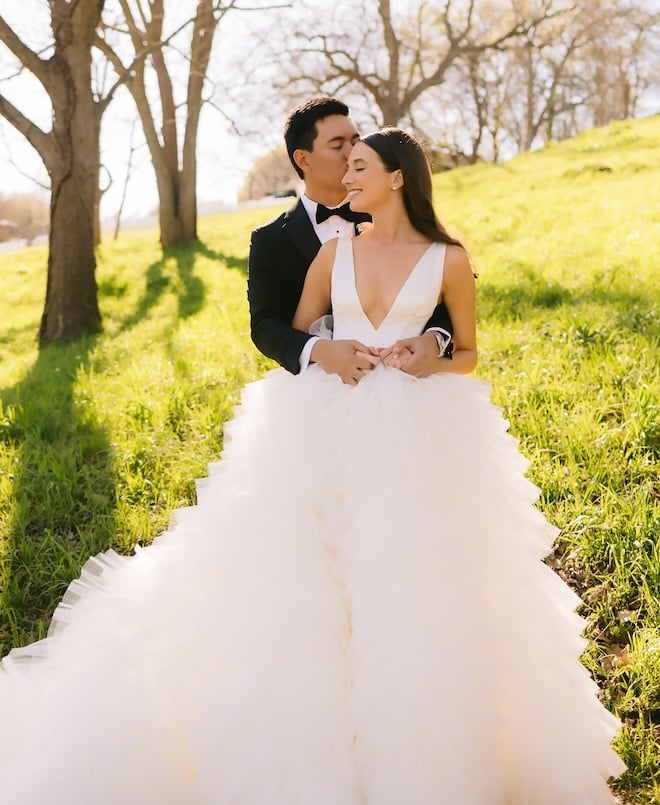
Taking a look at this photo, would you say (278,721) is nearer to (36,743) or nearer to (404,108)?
(36,743)

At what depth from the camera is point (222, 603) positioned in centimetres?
231

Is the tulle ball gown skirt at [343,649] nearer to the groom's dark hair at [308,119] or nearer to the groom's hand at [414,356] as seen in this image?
the groom's hand at [414,356]

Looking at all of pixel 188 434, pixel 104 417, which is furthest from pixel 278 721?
pixel 104 417

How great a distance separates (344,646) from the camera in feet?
7.00

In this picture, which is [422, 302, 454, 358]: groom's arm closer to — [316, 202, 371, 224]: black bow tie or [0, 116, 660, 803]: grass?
[0, 116, 660, 803]: grass

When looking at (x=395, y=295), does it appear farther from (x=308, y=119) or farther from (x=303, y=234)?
(x=308, y=119)

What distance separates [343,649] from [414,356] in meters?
1.10

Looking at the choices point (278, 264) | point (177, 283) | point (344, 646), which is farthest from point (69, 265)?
point (344, 646)

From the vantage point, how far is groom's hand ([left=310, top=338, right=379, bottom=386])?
99.6 inches

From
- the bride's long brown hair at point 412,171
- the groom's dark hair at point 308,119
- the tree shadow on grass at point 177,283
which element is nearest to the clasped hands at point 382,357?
the bride's long brown hair at point 412,171

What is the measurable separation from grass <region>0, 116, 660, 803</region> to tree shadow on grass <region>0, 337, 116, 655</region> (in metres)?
0.01

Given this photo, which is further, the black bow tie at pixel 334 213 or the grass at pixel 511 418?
the black bow tie at pixel 334 213

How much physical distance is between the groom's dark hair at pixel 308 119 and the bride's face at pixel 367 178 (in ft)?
2.16

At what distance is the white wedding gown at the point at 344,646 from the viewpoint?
195 centimetres
